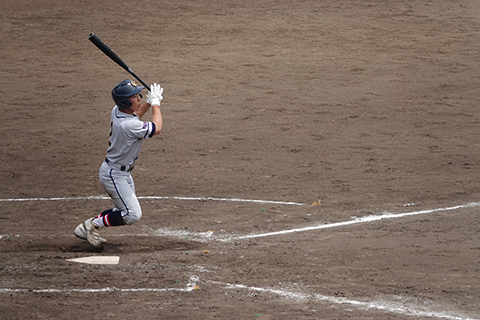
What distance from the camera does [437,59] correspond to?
15.4 meters

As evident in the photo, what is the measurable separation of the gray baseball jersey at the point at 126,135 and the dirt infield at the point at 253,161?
1.01 metres

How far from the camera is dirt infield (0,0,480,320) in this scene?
5.80m

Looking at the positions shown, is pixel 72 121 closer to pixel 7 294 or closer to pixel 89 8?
pixel 7 294

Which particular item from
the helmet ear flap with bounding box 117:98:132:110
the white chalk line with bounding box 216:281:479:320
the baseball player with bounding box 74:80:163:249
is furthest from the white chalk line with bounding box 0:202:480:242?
the helmet ear flap with bounding box 117:98:132:110

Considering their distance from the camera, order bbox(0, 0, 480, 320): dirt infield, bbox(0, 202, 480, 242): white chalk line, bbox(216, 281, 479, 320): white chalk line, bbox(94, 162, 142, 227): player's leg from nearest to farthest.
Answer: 1. bbox(216, 281, 479, 320): white chalk line
2. bbox(0, 0, 480, 320): dirt infield
3. bbox(94, 162, 142, 227): player's leg
4. bbox(0, 202, 480, 242): white chalk line

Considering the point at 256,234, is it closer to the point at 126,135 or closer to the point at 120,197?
the point at 120,197

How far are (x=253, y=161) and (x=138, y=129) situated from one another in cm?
385

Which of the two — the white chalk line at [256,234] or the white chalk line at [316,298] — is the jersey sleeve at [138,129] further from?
the white chalk line at [316,298]

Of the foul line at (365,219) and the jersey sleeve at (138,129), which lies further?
the foul line at (365,219)

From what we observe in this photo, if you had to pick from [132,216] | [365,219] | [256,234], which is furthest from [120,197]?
[365,219]

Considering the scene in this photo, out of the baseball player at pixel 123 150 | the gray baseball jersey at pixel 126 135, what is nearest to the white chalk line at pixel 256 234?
the baseball player at pixel 123 150

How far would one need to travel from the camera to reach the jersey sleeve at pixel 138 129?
254 inches

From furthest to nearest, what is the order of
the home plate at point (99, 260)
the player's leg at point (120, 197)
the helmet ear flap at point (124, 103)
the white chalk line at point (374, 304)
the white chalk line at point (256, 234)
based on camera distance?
the white chalk line at point (256, 234)
the player's leg at point (120, 197)
the helmet ear flap at point (124, 103)
the home plate at point (99, 260)
the white chalk line at point (374, 304)

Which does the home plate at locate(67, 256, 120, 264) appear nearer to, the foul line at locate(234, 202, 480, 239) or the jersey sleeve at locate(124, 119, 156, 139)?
the jersey sleeve at locate(124, 119, 156, 139)
